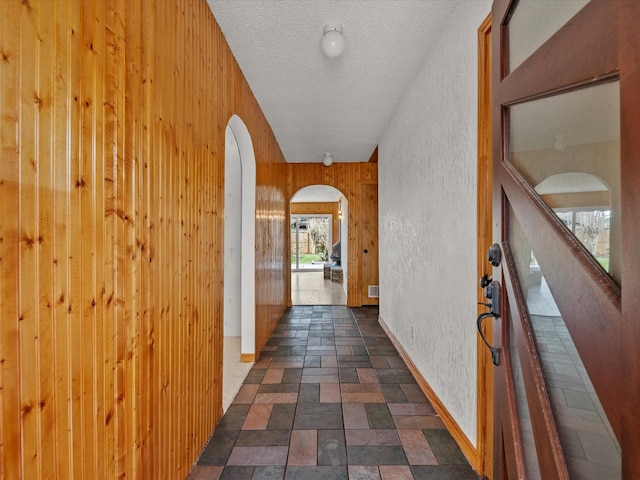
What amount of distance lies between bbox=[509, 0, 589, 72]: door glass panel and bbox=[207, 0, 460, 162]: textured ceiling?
1068 mm

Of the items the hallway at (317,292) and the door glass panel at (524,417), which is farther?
the hallway at (317,292)

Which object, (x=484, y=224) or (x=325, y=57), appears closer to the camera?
(x=484, y=224)

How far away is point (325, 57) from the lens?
7.43ft

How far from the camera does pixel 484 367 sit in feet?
4.99

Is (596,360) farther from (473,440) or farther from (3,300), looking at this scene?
(473,440)

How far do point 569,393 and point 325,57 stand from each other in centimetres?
238

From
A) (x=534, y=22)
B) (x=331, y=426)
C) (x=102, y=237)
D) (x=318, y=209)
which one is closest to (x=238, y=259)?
(x=331, y=426)

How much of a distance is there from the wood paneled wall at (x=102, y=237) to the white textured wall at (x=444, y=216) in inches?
58.5

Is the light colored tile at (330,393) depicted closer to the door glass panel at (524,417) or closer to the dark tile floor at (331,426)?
the dark tile floor at (331,426)

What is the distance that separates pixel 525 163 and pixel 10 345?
1392mm

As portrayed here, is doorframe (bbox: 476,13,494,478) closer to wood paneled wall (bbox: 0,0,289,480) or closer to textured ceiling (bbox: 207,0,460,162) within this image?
textured ceiling (bbox: 207,0,460,162)

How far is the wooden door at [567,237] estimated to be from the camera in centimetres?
50

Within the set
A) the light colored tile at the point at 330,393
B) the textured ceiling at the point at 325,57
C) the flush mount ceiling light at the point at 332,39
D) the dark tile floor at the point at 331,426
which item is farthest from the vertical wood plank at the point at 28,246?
the light colored tile at the point at 330,393

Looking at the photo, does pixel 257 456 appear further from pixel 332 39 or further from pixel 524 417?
pixel 332 39
